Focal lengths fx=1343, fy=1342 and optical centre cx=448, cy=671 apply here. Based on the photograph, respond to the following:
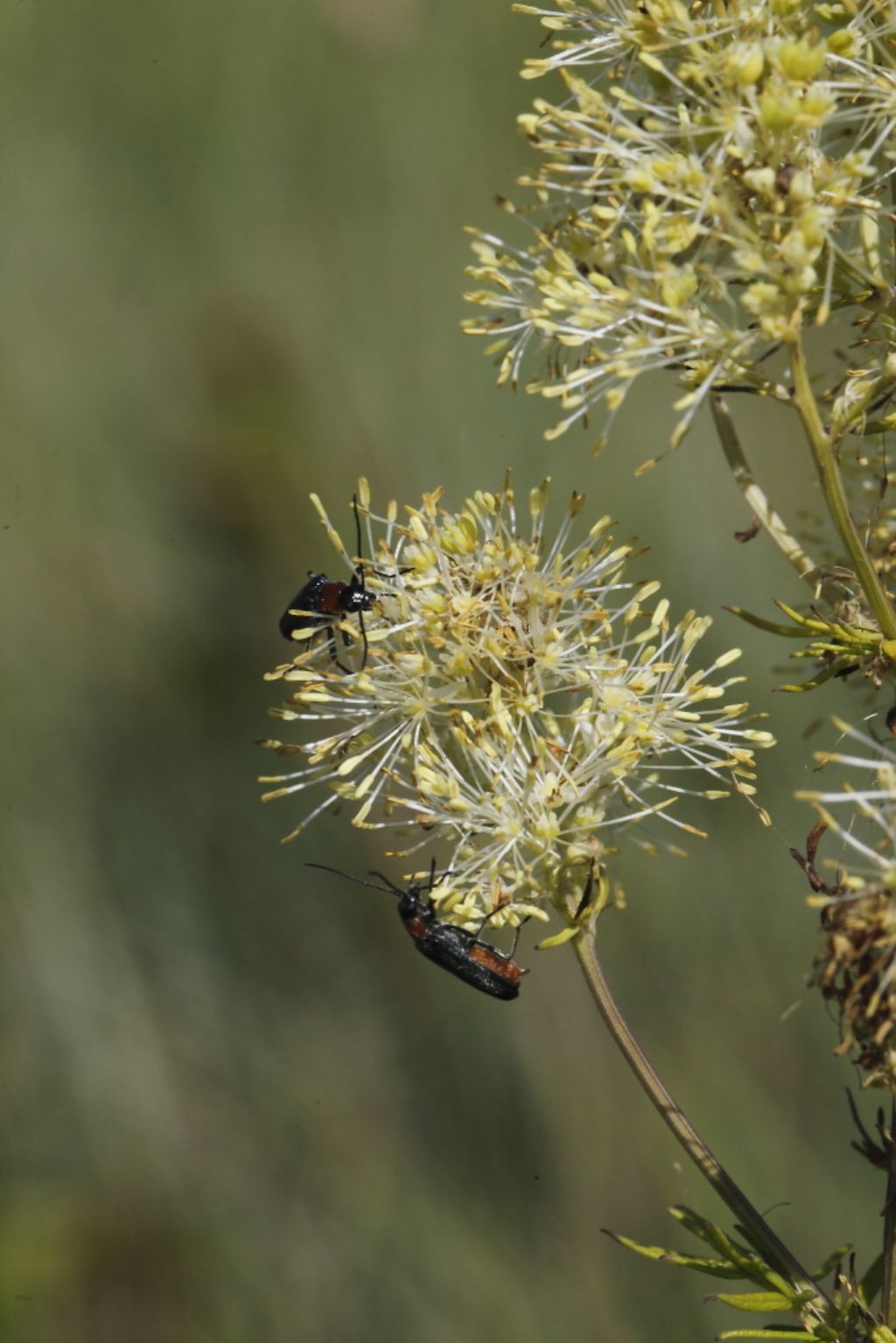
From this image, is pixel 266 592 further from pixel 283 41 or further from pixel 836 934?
pixel 836 934

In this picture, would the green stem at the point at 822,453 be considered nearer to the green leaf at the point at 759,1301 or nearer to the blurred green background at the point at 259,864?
the green leaf at the point at 759,1301

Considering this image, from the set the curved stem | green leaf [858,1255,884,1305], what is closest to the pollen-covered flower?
the curved stem

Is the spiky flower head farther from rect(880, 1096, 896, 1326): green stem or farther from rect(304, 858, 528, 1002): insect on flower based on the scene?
rect(304, 858, 528, 1002): insect on flower

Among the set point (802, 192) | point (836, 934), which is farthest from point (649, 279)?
point (836, 934)

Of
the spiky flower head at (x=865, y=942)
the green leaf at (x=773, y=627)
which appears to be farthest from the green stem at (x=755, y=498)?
the spiky flower head at (x=865, y=942)

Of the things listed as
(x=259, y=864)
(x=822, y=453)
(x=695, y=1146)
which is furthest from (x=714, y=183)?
(x=259, y=864)

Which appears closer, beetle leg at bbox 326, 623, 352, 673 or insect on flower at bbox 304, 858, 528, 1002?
beetle leg at bbox 326, 623, 352, 673
